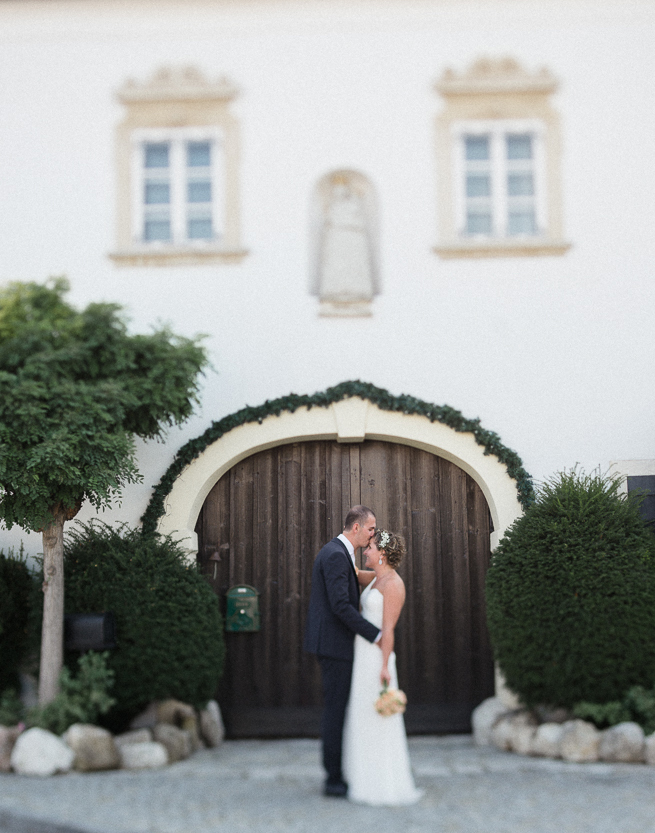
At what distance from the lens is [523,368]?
726 cm

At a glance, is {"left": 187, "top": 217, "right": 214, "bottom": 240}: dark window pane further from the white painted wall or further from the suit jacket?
the suit jacket

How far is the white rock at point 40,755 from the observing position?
547 centimetres

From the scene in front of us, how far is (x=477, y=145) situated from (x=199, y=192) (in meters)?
2.50

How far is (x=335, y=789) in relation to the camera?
509 cm

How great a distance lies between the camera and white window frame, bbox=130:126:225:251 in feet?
24.5

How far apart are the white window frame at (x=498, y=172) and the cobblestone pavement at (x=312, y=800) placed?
169 inches

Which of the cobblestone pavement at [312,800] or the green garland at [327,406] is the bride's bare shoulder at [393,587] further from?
the green garland at [327,406]

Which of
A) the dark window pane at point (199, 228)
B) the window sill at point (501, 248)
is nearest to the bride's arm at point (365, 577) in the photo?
the window sill at point (501, 248)

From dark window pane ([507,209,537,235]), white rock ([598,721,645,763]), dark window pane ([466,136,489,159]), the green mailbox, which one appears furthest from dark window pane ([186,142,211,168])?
white rock ([598,721,645,763])

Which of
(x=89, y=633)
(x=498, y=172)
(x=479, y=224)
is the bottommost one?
(x=89, y=633)

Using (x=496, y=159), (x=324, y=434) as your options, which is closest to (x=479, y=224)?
(x=496, y=159)

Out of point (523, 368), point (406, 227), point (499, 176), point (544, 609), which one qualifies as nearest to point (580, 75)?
point (499, 176)

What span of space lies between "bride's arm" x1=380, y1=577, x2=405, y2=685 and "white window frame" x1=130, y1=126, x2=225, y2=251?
144 inches

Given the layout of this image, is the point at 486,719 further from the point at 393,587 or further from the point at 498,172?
the point at 498,172
